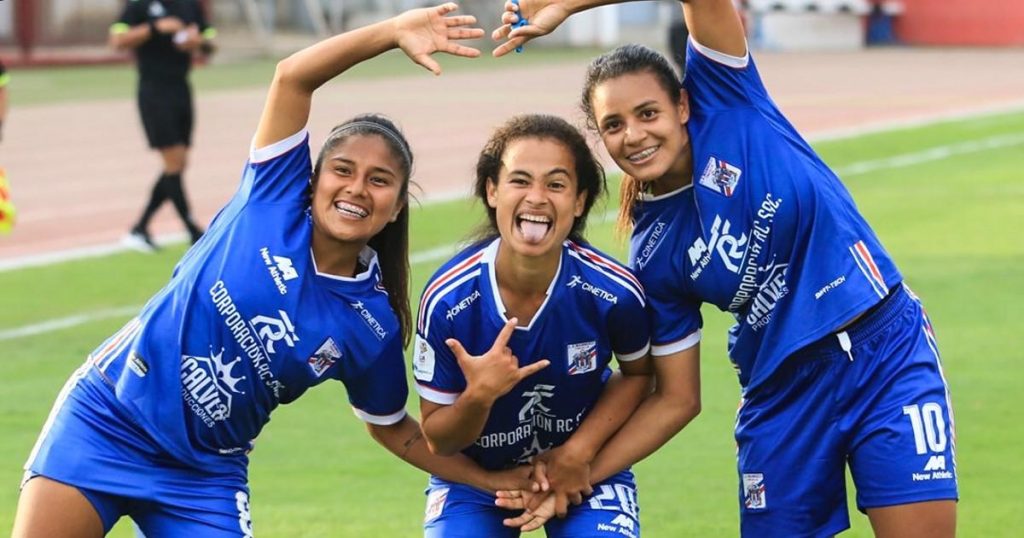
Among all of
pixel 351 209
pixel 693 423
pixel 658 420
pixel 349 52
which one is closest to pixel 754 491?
pixel 658 420

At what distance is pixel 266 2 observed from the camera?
4631 centimetres

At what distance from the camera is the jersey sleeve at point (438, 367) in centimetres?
530

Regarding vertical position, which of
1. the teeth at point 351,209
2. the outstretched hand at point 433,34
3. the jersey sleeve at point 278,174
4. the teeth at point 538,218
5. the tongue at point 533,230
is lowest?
the tongue at point 533,230

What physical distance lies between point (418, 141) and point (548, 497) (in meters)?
17.7

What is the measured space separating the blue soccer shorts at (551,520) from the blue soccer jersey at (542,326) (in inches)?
9.8

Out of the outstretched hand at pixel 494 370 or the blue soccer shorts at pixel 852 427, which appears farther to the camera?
the blue soccer shorts at pixel 852 427

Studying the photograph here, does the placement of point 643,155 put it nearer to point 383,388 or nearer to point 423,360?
point 423,360

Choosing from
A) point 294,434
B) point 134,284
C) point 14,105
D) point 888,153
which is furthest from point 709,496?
point 14,105

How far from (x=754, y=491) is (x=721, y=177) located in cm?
101

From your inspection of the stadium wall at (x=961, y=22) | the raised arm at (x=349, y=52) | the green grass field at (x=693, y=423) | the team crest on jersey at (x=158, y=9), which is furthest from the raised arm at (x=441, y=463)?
the stadium wall at (x=961, y=22)

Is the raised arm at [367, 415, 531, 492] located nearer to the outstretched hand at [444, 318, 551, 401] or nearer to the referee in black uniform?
the outstretched hand at [444, 318, 551, 401]

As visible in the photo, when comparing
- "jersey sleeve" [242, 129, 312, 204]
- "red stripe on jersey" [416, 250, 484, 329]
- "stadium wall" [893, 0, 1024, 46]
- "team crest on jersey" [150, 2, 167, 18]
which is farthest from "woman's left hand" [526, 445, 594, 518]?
"stadium wall" [893, 0, 1024, 46]

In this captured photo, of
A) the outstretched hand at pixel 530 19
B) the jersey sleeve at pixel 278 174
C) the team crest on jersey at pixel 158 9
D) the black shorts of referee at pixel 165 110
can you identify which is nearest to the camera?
the outstretched hand at pixel 530 19

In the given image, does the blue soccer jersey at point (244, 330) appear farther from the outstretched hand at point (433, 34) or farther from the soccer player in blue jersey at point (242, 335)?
the outstretched hand at point (433, 34)
